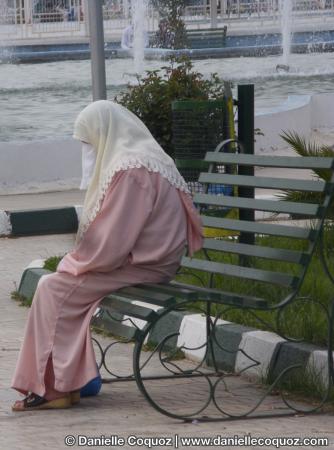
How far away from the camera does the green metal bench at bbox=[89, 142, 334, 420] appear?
5227 millimetres

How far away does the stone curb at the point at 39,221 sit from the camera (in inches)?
416

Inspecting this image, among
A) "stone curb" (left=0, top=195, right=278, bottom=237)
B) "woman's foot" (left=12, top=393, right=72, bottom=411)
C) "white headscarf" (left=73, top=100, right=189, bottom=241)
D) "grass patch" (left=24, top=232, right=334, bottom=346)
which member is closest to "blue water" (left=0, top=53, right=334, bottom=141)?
"stone curb" (left=0, top=195, right=278, bottom=237)

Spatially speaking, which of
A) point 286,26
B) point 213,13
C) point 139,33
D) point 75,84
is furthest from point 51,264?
point 213,13

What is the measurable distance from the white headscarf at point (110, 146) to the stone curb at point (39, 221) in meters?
5.05

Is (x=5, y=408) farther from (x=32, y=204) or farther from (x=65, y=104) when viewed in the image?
(x=65, y=104)

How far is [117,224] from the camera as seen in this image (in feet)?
17.5

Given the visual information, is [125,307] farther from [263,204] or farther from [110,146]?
[263,204]

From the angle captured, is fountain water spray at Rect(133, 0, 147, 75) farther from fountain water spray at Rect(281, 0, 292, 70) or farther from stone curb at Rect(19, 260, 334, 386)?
stone curb at Rect(19, 260, 334, 386)

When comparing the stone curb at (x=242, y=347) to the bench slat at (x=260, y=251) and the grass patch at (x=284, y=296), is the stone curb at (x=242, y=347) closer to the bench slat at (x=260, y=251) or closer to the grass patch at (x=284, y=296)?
the grass patch at (x=284, y=296)

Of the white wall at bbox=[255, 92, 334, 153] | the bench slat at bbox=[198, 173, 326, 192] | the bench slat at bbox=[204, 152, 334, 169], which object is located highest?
the bench slat at bbox=[204, 152, 334, 169]

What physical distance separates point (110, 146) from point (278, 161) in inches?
30.8

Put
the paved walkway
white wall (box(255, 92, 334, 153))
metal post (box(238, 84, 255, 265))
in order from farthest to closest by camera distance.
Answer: white wall (box(255, 92, 334, 153))
metal post (box(238, 84, 255, 265))
the paved walkway

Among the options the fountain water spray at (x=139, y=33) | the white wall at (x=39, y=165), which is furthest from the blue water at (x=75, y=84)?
the white wall at (x=39, y=165)

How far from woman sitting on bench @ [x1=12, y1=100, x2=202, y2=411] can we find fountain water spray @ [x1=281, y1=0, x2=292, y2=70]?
3041cm
